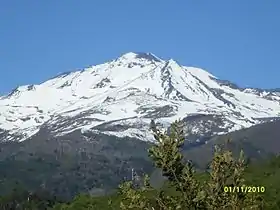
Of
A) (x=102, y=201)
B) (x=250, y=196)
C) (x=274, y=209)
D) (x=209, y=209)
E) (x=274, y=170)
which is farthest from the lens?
(x=274, y=170)

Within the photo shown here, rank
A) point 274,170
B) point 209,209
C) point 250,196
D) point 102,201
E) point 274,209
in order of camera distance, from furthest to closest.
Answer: point 274,170, point 102,201, point 274,209, point 250,196, point 209,209

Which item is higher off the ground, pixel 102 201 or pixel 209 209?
pixel 102 201

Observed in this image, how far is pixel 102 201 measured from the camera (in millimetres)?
128500

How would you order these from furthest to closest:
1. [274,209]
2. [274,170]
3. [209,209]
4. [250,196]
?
1. [274,170]
2. [274,209]
3. [250,196]
4. [209,209]

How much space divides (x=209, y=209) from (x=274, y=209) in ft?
205

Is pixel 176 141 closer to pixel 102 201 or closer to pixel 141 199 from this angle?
pixel 141 199

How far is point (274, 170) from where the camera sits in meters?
140

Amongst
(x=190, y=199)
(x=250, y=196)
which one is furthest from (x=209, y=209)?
(x=250, y=196)

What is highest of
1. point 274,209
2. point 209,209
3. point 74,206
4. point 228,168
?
point 74,206

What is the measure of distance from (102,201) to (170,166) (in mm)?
111351

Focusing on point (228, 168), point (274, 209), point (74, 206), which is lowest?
point (228, 168)

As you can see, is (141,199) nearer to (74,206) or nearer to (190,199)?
(190,199)

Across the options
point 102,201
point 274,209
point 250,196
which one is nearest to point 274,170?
point 102,201

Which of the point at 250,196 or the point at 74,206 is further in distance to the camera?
A: the point at 74,206
